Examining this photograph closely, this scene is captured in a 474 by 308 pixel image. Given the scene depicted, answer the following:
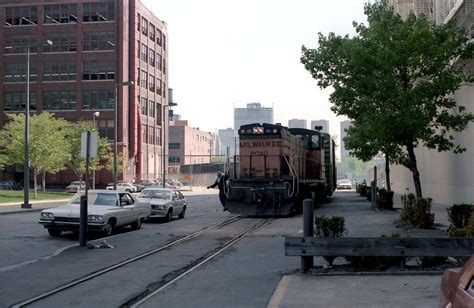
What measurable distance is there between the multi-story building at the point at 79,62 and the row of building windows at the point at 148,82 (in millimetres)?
547

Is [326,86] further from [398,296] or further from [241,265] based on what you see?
[398,296]

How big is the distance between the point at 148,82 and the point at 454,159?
63.0 m

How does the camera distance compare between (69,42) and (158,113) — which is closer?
(69,42)

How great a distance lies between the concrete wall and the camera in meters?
26.1

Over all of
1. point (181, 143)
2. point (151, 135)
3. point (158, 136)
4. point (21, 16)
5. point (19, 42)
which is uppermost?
point (21, 16)

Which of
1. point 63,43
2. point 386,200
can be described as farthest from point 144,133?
point 386,200

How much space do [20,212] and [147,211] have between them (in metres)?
13.0

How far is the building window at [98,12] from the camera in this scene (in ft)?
261

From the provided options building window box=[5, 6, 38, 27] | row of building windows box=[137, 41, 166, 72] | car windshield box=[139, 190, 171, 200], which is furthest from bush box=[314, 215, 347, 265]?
building window box=[5, 6, 38, 27]

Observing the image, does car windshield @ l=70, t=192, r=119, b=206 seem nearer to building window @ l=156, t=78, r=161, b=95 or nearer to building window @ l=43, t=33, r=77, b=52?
building window @ l=43, t=33, r=77, b=52

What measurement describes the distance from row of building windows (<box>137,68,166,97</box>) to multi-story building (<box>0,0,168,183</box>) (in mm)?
547

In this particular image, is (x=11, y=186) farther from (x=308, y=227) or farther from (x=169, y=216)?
(x=308, y=227)

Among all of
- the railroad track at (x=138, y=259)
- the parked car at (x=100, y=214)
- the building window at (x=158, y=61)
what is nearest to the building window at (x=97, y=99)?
the building window at (x=158, y=61)

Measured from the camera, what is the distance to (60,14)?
8100 cm
